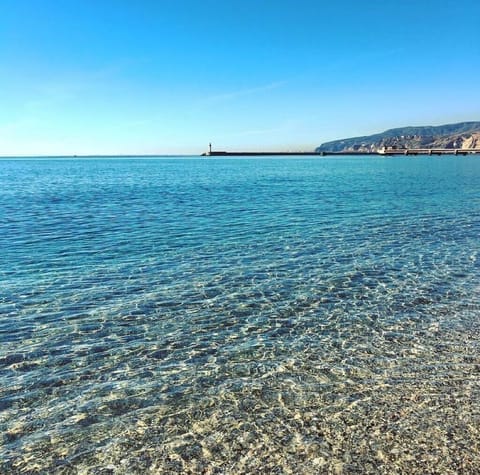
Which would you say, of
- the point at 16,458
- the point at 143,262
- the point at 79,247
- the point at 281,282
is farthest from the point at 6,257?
the point at 16,458

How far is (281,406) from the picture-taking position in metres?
6.70

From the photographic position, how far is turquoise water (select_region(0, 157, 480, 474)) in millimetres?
5688

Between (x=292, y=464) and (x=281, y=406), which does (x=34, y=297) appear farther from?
(x=292, y=464)

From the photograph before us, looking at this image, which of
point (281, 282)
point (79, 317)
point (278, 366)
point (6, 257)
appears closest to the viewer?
point (278, 366)

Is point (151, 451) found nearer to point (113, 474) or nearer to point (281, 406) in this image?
point (113, 474)

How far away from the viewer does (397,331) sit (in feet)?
31.3

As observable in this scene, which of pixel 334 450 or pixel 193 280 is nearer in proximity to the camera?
pixel 334 450

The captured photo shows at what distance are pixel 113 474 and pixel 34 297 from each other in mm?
7869

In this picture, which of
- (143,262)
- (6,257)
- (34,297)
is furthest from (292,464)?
(6,257)

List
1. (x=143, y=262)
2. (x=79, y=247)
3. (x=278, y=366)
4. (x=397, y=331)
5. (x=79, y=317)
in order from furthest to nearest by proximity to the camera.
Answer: (x=79, y=247), (x=143, y=262), (x=79, y=317), (x=397, y=331), (x=278, y=366)

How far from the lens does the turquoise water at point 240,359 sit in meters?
5.69

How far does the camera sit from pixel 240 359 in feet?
27.3

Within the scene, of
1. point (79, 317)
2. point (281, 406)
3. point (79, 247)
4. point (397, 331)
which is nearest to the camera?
point (281, 406)

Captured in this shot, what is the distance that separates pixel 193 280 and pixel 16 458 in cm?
810
